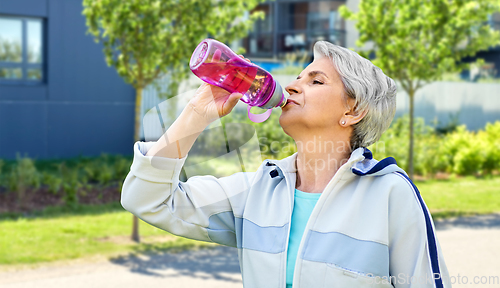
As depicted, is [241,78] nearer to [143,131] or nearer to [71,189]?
[143,131]

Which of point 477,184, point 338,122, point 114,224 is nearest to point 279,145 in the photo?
point 114,224

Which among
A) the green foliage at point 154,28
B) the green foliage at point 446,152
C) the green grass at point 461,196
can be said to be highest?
the green foliage at point 154,28

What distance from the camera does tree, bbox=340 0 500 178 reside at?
855cm

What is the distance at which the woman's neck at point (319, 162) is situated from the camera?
209 cm

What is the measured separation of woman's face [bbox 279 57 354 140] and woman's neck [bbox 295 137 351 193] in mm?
54

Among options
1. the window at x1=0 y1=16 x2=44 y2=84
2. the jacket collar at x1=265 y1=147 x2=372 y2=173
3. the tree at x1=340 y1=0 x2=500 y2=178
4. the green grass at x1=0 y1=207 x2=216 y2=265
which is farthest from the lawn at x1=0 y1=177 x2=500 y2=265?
the window at x1=0 y1=16 x2=44 y2=84

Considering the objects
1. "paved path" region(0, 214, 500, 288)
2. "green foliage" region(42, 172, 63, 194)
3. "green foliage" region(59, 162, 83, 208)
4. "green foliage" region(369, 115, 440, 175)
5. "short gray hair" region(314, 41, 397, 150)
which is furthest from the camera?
"green foliage" region(369, 115, 440, 175)

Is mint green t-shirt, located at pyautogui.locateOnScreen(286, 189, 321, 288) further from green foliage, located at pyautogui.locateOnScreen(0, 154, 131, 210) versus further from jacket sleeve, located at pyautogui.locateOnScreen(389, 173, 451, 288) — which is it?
green foliage, located at pyautogui.locateOnScreen(0, 154, 131, 210)

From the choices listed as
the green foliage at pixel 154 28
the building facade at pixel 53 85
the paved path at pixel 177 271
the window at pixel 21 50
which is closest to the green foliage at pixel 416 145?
the paved path at pixel 177 271

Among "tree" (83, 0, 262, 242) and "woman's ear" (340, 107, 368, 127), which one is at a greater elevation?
"tree" (83, 0, 262, 242)

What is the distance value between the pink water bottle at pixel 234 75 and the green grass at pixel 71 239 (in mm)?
4584

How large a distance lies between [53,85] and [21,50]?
1.14 m

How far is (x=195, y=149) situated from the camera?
81.4 inches

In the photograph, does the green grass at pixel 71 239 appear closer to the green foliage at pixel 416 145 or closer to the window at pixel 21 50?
the green foliage at pixel 416 145
